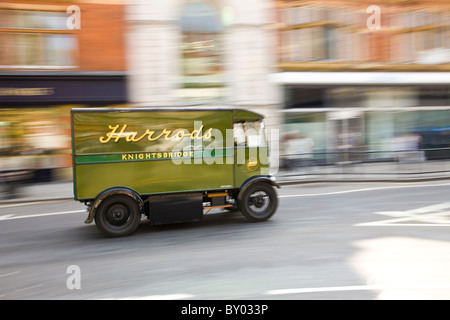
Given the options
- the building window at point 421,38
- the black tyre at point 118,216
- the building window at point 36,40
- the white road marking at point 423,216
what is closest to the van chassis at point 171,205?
the black tyre at point 118,216

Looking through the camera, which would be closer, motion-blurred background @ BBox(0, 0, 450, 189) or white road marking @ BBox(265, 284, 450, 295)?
white road marking @ BBox(265, 284, 450, 295)

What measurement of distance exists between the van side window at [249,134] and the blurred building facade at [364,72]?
9.62 m

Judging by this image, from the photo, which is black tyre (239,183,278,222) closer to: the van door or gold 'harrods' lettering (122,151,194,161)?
the van door

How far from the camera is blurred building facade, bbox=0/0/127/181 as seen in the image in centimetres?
1502

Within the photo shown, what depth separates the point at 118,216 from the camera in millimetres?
7605

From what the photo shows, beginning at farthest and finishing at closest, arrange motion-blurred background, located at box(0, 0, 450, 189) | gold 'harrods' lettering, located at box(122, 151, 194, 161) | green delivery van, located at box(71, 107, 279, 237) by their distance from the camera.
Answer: motion-blurred background, located at box(0, 0, 450, 189), gold 'harrods' lettering, located at box(122, 151, 194, 161), green delivery van, located at box(71, 107, 279, 237)


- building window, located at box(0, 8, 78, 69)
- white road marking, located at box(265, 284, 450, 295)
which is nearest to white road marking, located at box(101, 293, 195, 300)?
white road marking, located at box(265, 284, 450, 295)

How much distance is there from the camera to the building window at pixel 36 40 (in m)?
15.1

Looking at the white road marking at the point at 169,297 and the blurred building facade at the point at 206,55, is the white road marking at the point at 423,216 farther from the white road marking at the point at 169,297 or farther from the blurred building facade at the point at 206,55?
the blurred building facade at the point at 206,55

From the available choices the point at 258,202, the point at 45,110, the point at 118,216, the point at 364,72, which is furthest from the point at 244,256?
the point at 364,72

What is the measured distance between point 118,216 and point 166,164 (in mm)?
1336

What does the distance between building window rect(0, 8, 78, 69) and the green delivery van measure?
959cm
